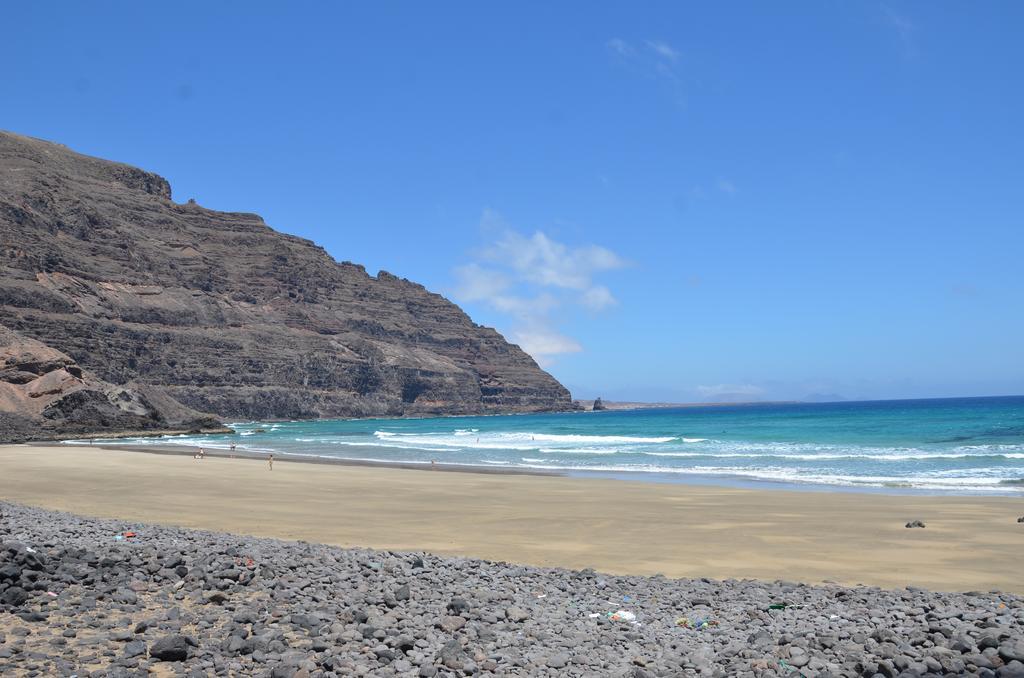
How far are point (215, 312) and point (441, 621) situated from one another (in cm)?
12226

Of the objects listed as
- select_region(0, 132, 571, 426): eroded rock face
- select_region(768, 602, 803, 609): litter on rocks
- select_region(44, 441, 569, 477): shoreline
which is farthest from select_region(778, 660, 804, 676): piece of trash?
select_region(0, 132, 571, 426): eroded rock face

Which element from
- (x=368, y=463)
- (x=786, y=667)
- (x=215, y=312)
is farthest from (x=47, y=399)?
(x=786, y=667)

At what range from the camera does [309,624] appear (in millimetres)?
6070

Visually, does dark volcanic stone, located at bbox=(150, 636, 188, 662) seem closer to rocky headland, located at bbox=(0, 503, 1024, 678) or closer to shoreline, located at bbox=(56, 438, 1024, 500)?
rocky headland, located at bbox=(0, 503, 1024, 678)

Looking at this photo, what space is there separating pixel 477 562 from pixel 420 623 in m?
2.68

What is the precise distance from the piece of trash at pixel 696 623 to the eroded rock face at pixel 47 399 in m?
54.5

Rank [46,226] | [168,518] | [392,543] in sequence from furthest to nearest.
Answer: [46,226], [168,518], [392,543]

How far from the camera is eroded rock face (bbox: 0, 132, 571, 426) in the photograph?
89.3m

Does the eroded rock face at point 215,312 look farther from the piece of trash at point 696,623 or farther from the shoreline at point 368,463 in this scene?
the piece of trash at point 696,623

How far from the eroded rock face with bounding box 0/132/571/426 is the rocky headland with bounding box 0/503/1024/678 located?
77999 mm

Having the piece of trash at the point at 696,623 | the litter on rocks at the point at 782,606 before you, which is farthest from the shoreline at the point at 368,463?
the piece of trash at the point at 696,623

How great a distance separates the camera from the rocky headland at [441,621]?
17.6 ft

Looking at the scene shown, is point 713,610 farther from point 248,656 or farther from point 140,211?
point 140,211

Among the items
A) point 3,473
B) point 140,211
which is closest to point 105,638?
point 3,473
